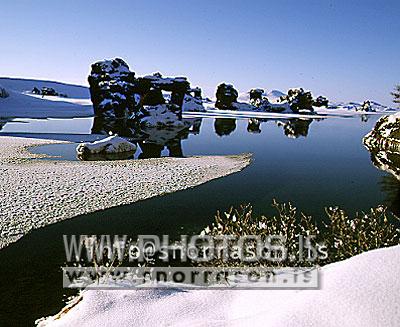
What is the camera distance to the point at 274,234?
698 centimetres

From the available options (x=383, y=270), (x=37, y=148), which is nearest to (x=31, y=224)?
(x=383, y=270)

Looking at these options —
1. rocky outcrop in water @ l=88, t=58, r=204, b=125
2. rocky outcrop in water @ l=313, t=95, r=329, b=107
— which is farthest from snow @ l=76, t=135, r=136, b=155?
rocky outcrop in water @ l=313, t=95, r=329, b=107

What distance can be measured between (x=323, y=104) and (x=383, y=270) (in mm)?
117715

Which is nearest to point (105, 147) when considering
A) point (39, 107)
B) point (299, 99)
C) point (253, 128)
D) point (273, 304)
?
point (273, 304)

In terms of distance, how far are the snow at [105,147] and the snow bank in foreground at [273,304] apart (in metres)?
17.5

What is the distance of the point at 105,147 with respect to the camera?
73.6 ft

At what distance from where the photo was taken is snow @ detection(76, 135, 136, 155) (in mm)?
21984

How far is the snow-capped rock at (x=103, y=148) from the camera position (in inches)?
861

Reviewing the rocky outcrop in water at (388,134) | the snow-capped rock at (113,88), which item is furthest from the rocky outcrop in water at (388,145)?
the snow-capped rock at (113,88)

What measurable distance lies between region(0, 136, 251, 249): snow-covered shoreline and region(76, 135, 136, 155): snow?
9.40ft

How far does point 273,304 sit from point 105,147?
63.7 feet

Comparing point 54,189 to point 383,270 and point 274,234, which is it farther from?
point 383,270

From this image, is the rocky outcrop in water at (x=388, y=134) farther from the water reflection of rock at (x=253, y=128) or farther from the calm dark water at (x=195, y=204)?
the water reflection of rock at (x=253, y=128)

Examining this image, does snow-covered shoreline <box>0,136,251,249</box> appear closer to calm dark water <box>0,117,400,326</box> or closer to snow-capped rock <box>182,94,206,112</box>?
calm dark water <box>0,117,400,326</box>
